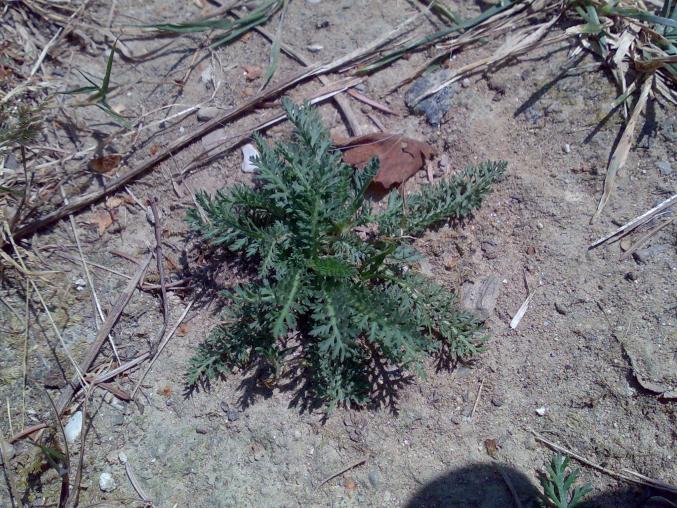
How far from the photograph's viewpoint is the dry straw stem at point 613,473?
250cm

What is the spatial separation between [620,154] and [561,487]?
1.75 metres

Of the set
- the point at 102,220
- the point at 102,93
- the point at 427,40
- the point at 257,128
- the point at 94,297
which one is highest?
the point at 102,93

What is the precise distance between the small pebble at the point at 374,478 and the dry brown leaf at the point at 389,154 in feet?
4.95

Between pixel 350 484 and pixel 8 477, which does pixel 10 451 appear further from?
pixel 350 484

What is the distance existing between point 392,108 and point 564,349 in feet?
5.51

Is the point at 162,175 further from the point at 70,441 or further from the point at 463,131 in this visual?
the point at 463,131

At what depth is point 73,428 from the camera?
274 centimetres

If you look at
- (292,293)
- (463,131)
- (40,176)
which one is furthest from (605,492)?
(40,176)

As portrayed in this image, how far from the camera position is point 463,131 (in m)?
3.20

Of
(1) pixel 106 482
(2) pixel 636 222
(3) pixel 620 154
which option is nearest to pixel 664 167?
(3) pixel 620 154

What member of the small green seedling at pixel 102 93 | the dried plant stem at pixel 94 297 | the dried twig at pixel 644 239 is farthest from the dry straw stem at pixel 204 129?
the dried twig at pixel 644 239

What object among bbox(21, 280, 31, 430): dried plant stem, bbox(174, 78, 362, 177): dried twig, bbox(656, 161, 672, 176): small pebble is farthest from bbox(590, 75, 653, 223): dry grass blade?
bbox(21, 280, 31, 430): dried plant stem

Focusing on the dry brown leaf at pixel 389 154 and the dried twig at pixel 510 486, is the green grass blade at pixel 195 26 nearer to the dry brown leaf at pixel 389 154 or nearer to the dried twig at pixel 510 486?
the dry brown leaf at pixel 389 154

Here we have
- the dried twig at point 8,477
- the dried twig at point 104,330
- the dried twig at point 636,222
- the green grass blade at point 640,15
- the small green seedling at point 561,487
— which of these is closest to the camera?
the small green seedling at point 561,487
